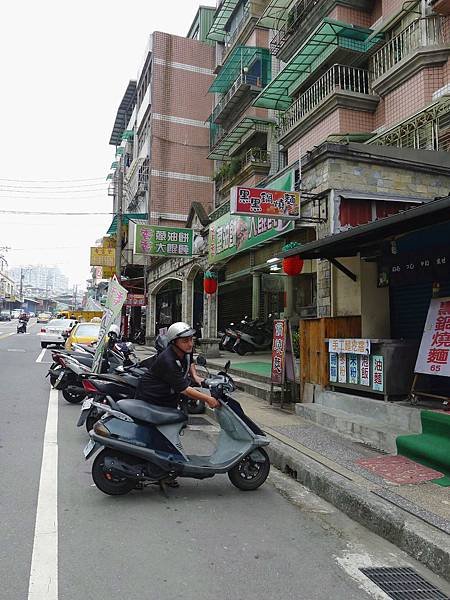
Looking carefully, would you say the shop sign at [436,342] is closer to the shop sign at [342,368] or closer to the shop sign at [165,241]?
the shop sign at [342,368]

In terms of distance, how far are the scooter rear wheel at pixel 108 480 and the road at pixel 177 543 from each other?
77mm

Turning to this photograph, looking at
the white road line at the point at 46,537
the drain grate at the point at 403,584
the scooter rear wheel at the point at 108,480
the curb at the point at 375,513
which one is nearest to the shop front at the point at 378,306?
the curb at the point at 375,513

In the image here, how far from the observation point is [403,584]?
3.30 meters

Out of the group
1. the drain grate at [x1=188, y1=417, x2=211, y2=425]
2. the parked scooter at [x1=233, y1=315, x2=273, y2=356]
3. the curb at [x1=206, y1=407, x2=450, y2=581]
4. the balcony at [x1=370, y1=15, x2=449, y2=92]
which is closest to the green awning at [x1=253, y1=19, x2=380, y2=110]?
the balcony at [x1=370, y1=15, x2=449, y2=92]

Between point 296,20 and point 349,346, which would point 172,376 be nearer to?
point 349,346

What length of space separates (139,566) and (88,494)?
1535 mm

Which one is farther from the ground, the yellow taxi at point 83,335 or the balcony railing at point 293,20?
the balcony railing at point 293,20

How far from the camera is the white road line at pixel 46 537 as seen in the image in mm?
3031

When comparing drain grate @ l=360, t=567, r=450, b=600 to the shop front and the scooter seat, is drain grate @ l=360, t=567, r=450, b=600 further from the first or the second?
the shop front

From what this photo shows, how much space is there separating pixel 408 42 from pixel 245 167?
9.54m

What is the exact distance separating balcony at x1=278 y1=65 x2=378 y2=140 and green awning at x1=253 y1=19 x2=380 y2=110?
2.12 feet

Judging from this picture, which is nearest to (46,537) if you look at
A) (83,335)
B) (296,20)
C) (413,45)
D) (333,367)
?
(333,367)

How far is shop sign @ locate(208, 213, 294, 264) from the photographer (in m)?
11.0

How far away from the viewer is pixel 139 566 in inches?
132
